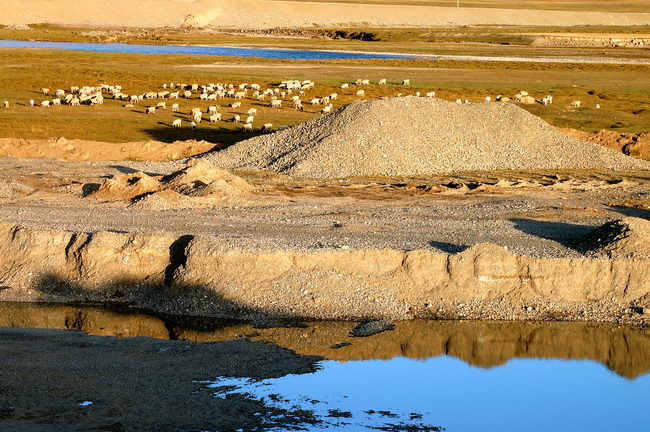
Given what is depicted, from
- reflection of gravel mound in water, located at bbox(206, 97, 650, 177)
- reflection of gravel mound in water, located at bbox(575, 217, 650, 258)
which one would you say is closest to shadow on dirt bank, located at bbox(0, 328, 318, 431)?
reflection of gravel mound in water, located at bbox(575, 217, 650, 258)

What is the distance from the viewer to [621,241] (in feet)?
77.8

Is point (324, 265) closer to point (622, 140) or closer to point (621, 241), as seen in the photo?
point (621, 241)

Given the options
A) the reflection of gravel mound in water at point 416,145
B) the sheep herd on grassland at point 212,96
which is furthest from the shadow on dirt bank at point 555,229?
the sheep herd on grassland at point 212,96

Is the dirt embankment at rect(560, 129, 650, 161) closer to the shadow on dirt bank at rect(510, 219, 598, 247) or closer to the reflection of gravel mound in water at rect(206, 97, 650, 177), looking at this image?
the reflection of gravel mound in water at rect(206, 97, 650, 177)

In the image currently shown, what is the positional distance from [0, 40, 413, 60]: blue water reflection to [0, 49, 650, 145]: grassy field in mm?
12535

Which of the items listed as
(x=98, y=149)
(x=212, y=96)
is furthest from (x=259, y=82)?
(x=98, y=149)

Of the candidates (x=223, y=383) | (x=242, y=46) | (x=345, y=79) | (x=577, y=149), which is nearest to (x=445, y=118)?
(x=577, y=149)

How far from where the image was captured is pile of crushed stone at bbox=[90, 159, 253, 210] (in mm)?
30266

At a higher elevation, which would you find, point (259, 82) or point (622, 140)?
point (259, 82)

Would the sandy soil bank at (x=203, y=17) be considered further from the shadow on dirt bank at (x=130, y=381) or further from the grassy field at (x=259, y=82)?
the shadow on dirt bank at (x=130, y=381)

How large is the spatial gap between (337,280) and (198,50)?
108157 millimetres

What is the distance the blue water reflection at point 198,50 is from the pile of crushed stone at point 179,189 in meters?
84.4

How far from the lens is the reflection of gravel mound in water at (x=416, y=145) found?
126 ft

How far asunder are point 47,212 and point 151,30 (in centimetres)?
15305
